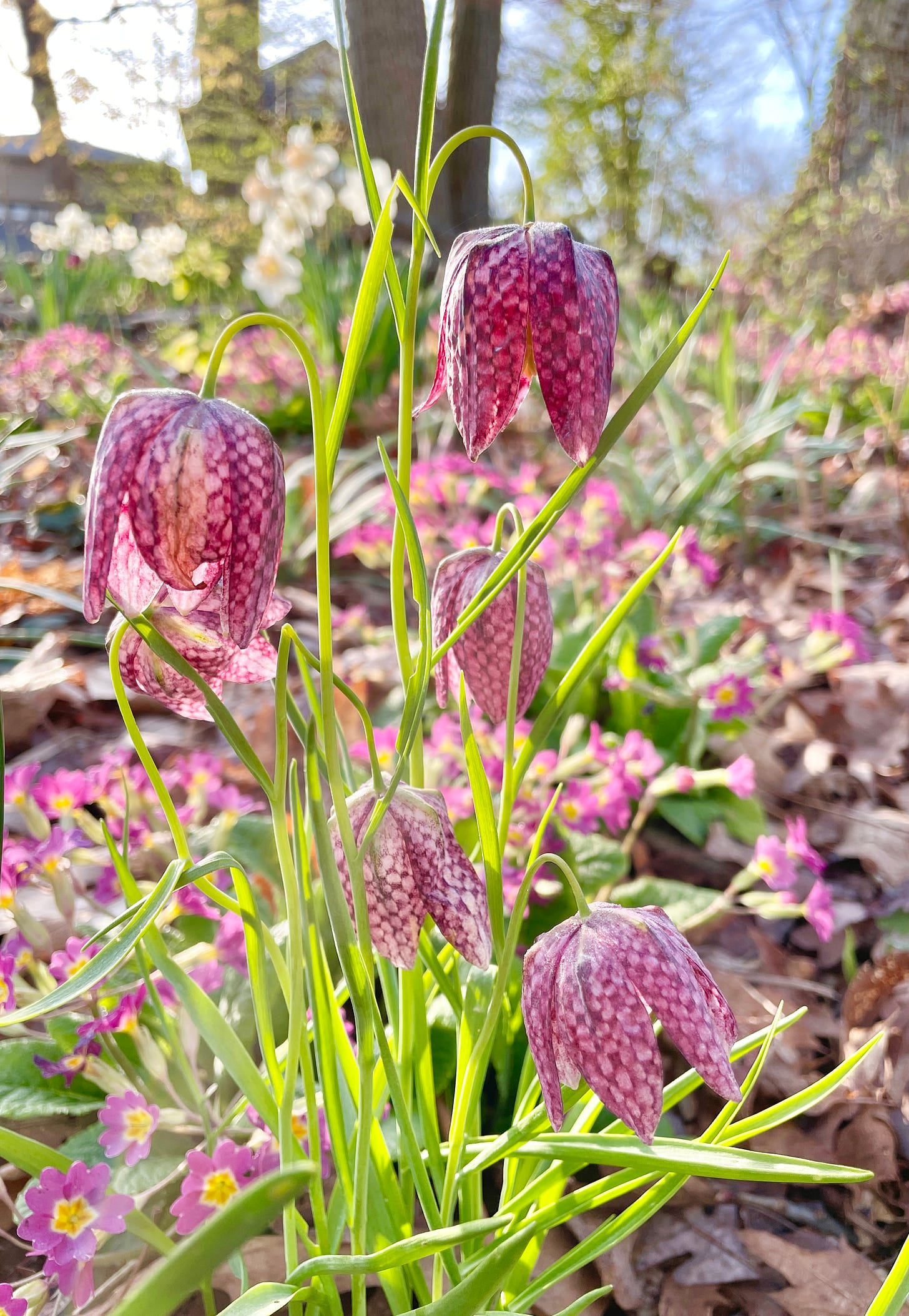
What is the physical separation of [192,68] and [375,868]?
8.95 m

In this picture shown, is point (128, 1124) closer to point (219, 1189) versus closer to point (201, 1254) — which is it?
point (219, 1189)

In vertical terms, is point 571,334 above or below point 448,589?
above

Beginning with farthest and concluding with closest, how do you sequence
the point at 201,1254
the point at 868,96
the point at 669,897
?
the point at 868,96
the point at 669,897
the point at 201,1254

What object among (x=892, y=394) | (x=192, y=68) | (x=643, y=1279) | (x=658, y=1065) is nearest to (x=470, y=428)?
(x=658, y=1065)

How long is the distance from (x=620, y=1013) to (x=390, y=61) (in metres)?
4.16

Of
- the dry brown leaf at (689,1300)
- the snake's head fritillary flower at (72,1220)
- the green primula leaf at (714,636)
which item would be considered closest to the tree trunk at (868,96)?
the green primula leaf at (714,636)

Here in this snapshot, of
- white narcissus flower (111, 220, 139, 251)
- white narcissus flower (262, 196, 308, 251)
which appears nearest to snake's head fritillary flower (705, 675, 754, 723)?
white narcissus flower (262, 196, 308, 251)

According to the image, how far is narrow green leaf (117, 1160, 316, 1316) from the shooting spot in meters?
0.32

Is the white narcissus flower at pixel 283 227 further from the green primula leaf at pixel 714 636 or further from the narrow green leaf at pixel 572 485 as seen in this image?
the narrow green leaf at pixel 572 485

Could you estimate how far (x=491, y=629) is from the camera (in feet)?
2.20

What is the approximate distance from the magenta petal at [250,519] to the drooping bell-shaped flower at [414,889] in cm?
14

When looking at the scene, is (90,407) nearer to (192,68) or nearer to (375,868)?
(375,868)

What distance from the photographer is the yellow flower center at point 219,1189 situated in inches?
24.7

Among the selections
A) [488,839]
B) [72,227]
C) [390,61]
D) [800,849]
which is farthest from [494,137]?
[72,227]
